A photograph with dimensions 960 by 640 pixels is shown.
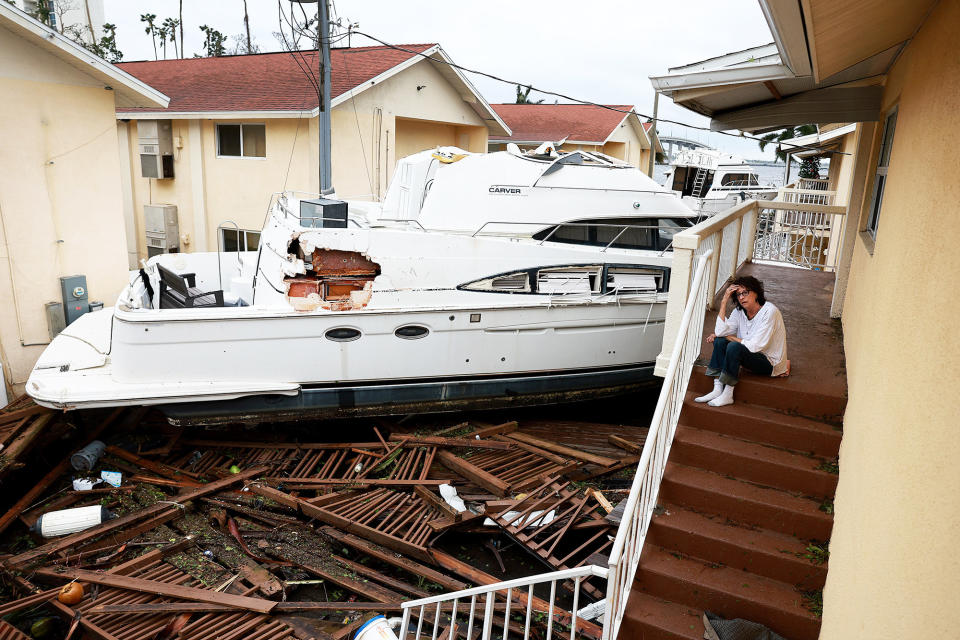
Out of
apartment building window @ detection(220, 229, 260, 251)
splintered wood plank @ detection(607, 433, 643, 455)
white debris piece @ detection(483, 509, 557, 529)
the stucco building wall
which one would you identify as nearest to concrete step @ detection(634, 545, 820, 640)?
white debris piece @ detection(483, 509, 557, 529)

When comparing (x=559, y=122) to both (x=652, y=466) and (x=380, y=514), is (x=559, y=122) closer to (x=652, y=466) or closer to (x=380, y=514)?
(x=380, y=514)

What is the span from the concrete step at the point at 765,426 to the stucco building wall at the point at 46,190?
839cm

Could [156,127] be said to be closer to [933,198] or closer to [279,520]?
[279,520]

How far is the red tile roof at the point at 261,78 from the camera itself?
47.7 ft

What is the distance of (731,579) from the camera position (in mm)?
4066

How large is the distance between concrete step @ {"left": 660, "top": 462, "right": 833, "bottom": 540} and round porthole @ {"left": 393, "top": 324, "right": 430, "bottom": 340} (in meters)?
3.80

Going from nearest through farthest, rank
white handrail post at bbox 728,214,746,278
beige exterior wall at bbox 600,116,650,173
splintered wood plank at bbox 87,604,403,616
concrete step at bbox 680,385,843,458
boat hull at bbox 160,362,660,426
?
concrete step at bbox 680,385,843,458 < splintered wood plank at bbox 87,604,403,616 < white handrail post at bbox 728,214,746,278 < boat hull at bbox 160,362,660,426 < beige exterior wall at bbox 600,116,650,173

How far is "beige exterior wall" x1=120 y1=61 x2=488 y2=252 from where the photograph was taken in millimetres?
14586

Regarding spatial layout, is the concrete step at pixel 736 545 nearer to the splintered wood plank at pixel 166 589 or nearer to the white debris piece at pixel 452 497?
the white debris piece at pixel 452 497

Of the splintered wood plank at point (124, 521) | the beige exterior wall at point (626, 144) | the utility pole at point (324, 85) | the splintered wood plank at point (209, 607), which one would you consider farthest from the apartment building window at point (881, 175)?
the beige exterior wall at point (626, 144)

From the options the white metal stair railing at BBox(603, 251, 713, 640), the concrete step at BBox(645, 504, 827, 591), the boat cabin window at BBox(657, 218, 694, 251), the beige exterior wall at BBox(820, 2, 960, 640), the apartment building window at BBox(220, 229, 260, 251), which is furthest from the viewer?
the apartment building window at BBox(220, 229, 260, 251)

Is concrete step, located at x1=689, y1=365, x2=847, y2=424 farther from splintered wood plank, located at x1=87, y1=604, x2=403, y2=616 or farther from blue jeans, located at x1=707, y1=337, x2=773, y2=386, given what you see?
splintered wood plank, located at x1=87, y1=604, x2=403, y2=616

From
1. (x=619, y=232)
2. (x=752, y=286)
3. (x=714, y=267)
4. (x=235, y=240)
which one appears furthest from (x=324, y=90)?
(x=752, y=286)

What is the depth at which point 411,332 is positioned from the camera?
7.74 meters
